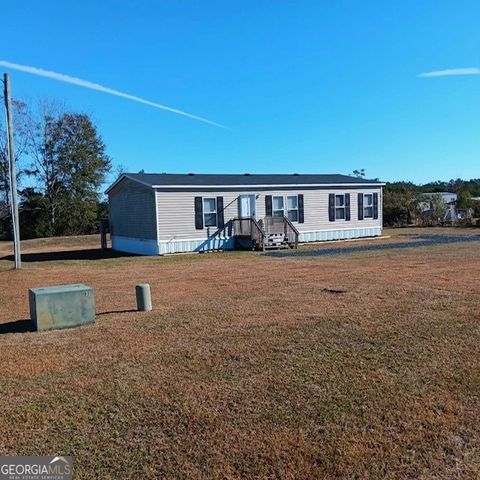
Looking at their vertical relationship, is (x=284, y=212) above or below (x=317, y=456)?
above

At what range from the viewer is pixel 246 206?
1984 cm

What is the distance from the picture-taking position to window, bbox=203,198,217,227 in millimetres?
18938

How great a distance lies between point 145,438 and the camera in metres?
3.23

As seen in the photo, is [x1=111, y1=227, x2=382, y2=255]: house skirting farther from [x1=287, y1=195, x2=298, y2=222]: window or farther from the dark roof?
the dark roof

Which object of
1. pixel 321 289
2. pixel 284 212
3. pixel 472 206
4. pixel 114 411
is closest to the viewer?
pixel 114 411

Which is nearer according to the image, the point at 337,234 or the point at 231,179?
the point at 231,179

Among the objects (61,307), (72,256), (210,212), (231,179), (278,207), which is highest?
(231,179)

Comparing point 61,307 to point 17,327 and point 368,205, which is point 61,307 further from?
point 368,205

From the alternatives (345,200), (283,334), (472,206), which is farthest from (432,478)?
(472,206)

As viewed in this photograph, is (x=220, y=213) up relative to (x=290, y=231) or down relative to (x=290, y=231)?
up

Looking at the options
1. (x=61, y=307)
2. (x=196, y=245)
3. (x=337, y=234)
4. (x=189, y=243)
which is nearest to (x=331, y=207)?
(x=337, y=234)

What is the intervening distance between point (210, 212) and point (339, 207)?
6.89 meters

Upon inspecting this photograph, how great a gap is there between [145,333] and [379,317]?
294 cm

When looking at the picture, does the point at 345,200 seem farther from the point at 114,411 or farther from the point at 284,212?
the point at 114,411
